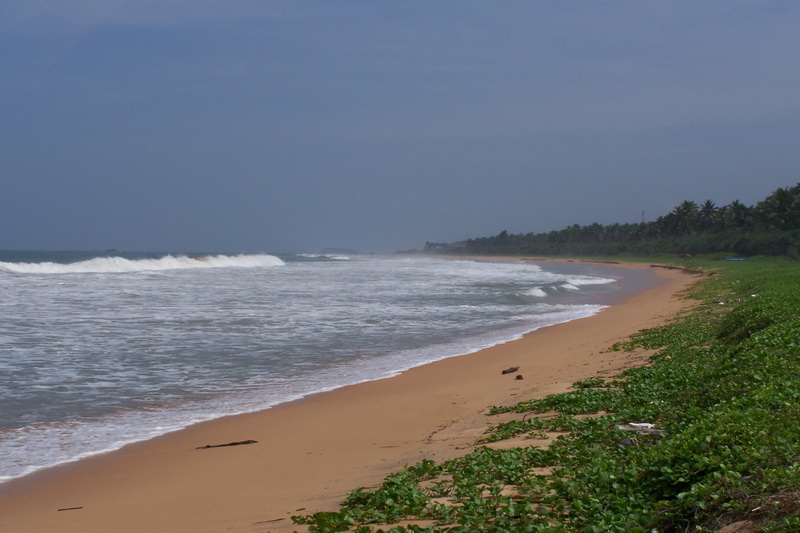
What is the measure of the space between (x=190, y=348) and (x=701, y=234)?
10566 centimetres

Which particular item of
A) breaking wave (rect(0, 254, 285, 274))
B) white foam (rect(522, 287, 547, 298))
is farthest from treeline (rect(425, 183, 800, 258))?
breaking wave (rect(0, 254, 285, 274))

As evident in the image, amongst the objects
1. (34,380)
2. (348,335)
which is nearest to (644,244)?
(348,335)

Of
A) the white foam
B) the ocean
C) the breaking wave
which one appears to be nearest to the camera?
the ocean

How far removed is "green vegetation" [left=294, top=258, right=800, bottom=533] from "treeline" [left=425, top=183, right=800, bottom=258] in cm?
5888

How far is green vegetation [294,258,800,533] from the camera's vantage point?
3.70 metres

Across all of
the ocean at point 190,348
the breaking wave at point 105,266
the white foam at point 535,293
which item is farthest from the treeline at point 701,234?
the breaking wave at point 105,266

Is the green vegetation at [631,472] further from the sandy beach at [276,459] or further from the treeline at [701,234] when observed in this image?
the treeline at [701,234]

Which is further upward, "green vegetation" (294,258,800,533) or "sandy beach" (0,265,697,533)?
"green vegetation" (294,258,800,533)

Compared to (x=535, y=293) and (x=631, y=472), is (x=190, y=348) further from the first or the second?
(x=535, y=293)

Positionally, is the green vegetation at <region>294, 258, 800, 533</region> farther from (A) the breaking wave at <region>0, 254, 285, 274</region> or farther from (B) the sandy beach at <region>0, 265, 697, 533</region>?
(A) the breaking wave at <region>0, 254, 285, 274</region>

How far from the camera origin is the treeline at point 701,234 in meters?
67.2

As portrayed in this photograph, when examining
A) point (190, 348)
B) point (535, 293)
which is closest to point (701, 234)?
point (535, 293)

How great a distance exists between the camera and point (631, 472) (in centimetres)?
444

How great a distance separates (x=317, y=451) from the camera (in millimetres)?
7082
